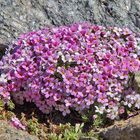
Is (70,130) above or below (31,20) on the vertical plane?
below

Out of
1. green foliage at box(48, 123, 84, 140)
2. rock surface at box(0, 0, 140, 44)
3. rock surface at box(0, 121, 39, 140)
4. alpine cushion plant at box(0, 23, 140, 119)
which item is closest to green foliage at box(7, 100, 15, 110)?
alpine cushion plant at box(0, 23, 140, 119)

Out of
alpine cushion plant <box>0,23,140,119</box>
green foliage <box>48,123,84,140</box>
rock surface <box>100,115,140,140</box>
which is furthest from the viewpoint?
alpine cushion plant <box>0,23,140,119</box>

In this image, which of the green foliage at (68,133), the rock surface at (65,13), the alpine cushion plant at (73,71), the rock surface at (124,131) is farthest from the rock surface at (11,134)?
the rock surface at (65,13)

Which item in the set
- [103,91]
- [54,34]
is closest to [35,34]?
[54,34]

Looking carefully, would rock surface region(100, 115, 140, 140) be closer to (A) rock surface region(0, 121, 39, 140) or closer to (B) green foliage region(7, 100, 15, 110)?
(A) rock surface region(0, 121, 39, 140)

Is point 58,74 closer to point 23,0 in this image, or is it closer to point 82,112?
point 82,112

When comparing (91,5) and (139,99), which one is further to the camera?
(91,5)

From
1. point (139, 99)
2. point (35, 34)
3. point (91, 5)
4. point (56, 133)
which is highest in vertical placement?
point (91, 5)
